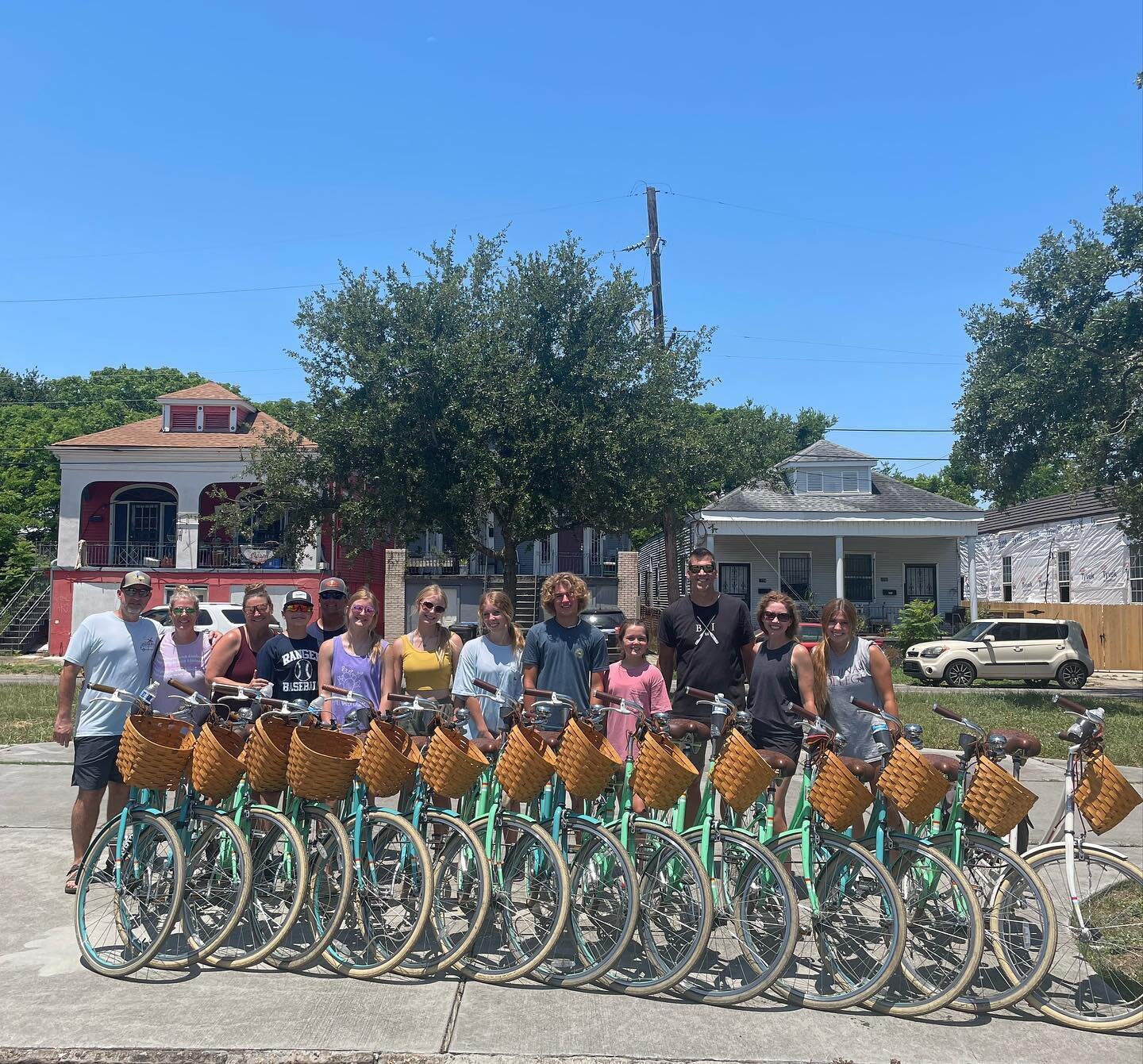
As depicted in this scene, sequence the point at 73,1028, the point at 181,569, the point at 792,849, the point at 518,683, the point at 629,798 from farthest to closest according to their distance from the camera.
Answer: the point at 181,569, the point at 518,683, the point at 629,798, the point at 792,849, the point at 73,1028

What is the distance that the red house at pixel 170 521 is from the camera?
95.0 feet

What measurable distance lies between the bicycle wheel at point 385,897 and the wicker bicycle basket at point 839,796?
5.80ft

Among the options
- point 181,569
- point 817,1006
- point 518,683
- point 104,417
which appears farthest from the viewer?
point 104,417

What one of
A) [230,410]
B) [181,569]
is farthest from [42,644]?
[230,410]

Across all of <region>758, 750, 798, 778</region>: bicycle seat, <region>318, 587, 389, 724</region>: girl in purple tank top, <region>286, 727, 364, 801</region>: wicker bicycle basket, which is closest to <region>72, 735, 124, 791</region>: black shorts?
<region>318, 587, 389, 724</region>: girl in purple tank top

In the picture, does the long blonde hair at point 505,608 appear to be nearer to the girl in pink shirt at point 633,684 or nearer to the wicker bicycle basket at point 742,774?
the girl in pink shirt at point 633,684

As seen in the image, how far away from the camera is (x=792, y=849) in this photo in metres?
4.58

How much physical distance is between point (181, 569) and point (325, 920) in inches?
1053

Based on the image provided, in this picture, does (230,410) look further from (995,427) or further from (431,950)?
(431,950)

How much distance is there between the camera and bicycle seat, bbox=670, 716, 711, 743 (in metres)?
4.88

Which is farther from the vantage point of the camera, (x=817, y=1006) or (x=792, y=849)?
(x=792, y=849)

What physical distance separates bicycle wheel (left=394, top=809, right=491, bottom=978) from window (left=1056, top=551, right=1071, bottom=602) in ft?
104

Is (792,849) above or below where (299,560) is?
below

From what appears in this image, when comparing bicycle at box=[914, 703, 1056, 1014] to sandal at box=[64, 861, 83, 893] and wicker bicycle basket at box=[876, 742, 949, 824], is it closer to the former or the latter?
wicker bicycle basket at box=[876, 742, 949, 824]
